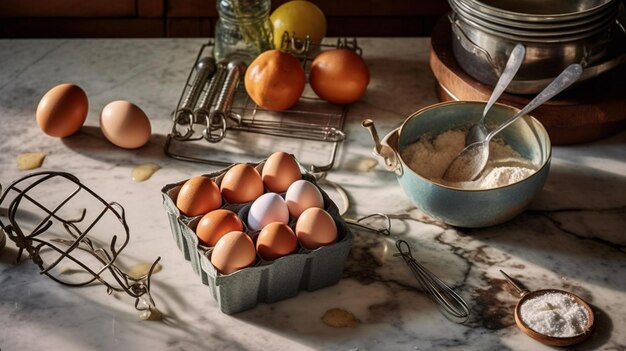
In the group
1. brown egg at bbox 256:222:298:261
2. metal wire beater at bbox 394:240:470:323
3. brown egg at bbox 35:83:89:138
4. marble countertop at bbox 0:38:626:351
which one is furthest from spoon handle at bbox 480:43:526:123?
brown egg at bbox 35:83:89:138

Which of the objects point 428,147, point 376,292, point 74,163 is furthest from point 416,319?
point 74,163

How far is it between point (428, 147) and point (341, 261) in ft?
0.89

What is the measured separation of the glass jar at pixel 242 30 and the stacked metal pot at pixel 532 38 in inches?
12.3

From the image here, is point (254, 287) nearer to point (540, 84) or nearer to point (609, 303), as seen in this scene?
point (609, 303)

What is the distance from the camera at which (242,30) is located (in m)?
1.36

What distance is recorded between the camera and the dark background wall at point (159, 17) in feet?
5.66

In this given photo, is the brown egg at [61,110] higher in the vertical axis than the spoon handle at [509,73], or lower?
lower

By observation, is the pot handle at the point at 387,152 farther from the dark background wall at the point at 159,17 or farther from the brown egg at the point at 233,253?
the dark background wall at the point at 159,17

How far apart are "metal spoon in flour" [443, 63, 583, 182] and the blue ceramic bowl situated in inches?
1.4

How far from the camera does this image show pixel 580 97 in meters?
1.23

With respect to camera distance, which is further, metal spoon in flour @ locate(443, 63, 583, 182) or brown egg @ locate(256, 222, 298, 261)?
metal spoon in flour @ locate(443, 63, 583, 182)

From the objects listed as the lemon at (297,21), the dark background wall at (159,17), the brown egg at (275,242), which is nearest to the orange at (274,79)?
the lemon at (297,21)

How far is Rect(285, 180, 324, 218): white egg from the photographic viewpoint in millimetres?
1019

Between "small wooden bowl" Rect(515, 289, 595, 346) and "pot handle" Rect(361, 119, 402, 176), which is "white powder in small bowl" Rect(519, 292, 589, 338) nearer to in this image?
"small wooden bowl" Rect(515, 289, 595, 346)
